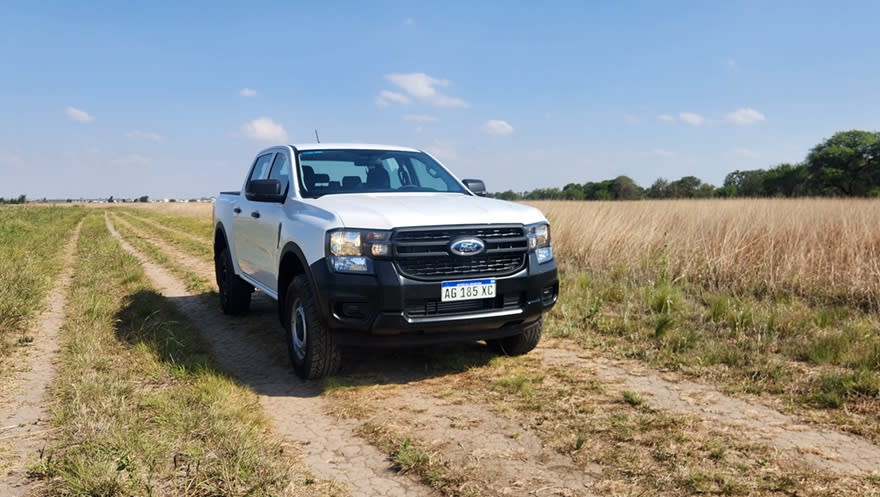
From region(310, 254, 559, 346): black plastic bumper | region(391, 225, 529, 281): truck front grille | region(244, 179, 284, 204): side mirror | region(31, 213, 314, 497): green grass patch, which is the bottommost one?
region(31, 213, 314, 497): green grass patch

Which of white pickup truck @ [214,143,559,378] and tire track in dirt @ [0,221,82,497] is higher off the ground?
white pickup truck @ [214,143,559,378]

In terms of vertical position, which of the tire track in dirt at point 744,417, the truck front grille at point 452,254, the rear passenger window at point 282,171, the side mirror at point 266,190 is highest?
the rear passenger window at point 282,171

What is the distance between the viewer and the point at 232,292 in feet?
23.6

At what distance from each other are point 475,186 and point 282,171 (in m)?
1.85

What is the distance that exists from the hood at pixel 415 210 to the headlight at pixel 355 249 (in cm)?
6

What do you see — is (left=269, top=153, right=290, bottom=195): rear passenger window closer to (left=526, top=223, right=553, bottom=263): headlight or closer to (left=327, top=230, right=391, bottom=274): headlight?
(left=327, top=230, right=391, bottom=274): headlight

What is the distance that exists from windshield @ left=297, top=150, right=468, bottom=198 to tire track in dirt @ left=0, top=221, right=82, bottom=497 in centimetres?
245

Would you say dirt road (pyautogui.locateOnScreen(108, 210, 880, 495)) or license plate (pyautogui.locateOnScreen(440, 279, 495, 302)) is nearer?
dirt road (pyautogui.locateOnScreen(108, 210, 880, 495))

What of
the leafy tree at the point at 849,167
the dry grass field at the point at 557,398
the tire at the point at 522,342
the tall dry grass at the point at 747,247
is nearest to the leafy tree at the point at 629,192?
the tall dry grass at the point at 747,247

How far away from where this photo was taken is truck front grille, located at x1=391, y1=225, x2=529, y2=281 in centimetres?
424

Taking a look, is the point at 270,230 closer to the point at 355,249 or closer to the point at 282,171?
the point at 282,171

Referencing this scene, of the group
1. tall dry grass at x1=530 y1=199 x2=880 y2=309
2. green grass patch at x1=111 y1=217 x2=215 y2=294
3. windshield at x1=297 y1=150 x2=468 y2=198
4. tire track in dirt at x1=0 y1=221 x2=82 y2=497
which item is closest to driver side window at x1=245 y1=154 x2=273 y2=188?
windshield at x1=297 y1=150 x2=468 y2=198

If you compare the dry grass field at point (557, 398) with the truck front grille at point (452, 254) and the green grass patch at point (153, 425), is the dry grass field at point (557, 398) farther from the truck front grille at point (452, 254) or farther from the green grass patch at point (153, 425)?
the truck front grille at point (452, 254)

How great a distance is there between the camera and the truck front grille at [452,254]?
4.24 meters
